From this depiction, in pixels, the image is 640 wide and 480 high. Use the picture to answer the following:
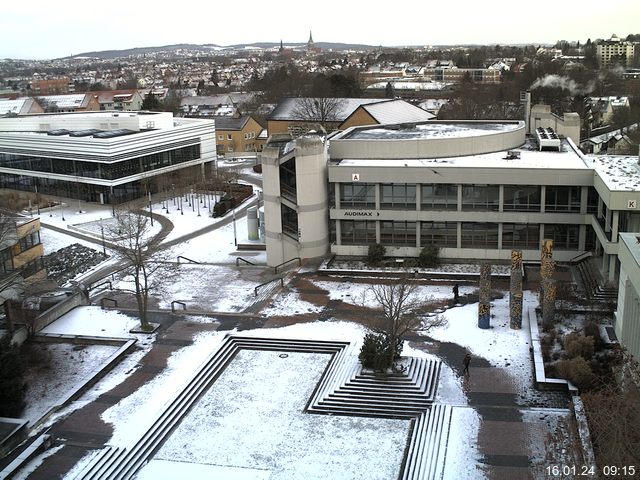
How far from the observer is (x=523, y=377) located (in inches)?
1072

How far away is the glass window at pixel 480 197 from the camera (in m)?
40.8

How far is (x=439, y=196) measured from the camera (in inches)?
1636

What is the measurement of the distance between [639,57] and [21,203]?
169 meters

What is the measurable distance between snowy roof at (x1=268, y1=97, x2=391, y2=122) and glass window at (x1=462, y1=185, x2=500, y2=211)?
131 feet

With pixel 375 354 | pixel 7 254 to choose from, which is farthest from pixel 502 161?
pixel 7 254

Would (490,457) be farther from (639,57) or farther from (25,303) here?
(639,57)

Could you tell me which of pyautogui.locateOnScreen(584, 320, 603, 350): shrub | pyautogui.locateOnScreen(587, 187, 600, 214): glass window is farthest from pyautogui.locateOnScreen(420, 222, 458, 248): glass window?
pyautogui.locateOnScreen(584, 320, 603, 350): shrub

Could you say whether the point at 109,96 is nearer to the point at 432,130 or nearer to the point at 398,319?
the point at 432,130

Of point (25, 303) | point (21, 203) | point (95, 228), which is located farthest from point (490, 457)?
point (21, 203)

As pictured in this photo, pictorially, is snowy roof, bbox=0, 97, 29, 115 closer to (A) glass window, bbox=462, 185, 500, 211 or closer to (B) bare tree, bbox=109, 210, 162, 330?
(B) bare tree, bbox=109, 210, 162, 330

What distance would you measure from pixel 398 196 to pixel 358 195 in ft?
7.88

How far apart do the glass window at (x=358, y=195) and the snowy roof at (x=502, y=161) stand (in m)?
1.27

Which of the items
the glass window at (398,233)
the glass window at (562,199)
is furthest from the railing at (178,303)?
the glass window at (562,199)

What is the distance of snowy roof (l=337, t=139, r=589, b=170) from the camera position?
136ft
